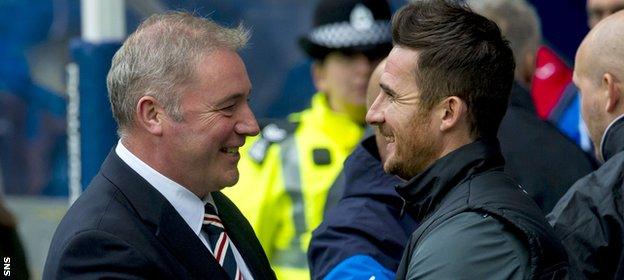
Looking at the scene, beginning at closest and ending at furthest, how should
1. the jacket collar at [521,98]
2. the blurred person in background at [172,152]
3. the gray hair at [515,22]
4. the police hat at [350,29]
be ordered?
the blurred person in background at [172,152], the jacket collar at [521,98], the gray hair at [515,22], the police hat at [350,29]

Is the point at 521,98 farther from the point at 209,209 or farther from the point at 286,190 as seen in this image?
the point at 209,209

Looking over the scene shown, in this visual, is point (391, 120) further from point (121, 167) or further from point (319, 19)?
point (319, 19)

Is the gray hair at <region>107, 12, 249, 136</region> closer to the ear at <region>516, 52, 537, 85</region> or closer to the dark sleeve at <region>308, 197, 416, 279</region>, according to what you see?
the dark sleeve at <region>308, 197, 416, 279</region>

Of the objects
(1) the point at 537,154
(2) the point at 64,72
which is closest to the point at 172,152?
(1) the point at 537,154

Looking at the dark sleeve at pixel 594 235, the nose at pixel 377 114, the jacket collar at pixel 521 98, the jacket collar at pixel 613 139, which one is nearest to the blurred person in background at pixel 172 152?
the nose at pixel 377 114

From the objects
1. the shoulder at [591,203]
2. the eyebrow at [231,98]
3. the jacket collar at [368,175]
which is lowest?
the shoulder at [591,203]

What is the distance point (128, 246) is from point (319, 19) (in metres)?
2.71

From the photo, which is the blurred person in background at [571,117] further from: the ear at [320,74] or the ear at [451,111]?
the ear at [451,111]

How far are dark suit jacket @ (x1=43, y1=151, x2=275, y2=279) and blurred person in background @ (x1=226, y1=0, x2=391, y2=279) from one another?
1822 mm

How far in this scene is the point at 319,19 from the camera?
17.8 feet

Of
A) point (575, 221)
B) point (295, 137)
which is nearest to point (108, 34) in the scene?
point (295, 137)

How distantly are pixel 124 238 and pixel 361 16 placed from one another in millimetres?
2680

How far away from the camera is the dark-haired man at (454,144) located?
106 inches

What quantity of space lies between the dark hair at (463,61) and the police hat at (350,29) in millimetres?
2294
